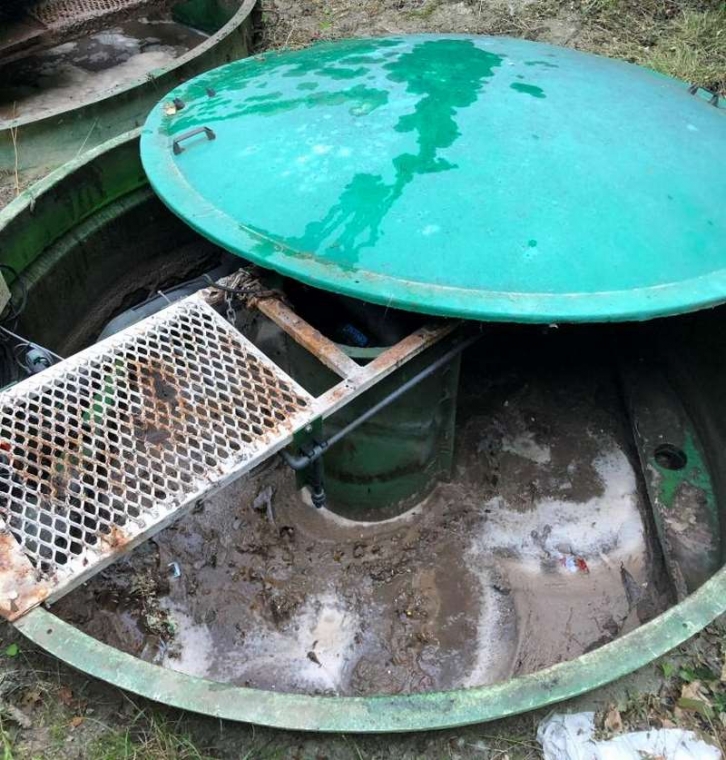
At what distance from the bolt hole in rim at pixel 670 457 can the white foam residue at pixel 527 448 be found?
494 mm

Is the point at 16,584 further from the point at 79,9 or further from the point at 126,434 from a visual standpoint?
the point at 79,9

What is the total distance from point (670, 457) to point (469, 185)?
1.75m

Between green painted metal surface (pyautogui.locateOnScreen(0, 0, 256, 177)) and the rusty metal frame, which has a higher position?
green painted metal surface (pyautogui.locateOnScreen(0, 0, 256, 177))

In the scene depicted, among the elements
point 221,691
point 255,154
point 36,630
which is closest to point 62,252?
point 255,154

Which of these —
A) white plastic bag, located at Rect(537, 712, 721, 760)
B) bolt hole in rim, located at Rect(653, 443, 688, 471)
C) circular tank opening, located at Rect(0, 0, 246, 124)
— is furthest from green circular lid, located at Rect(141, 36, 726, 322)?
circular tank opening, located at Rect(0, 0, 246, 124)

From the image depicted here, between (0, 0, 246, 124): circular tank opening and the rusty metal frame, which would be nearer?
the rusty metal frame

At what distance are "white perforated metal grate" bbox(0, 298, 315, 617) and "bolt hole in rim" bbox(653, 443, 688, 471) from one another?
1.96 m

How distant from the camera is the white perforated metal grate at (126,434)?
1.68m

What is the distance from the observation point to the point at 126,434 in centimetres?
193

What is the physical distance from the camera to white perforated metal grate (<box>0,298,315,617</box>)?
1.68 metres

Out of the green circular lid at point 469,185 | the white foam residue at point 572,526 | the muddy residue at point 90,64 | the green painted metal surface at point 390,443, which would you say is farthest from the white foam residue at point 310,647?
the muddy residue at point 90,64

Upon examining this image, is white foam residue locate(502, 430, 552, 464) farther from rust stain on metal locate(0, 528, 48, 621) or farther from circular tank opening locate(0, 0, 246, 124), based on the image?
circular tank opening locate(0, 0, 246, 124)

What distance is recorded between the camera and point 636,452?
10.7ft

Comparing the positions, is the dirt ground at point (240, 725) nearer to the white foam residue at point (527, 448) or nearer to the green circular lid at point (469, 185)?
the green circular lid at point (469, 185)
